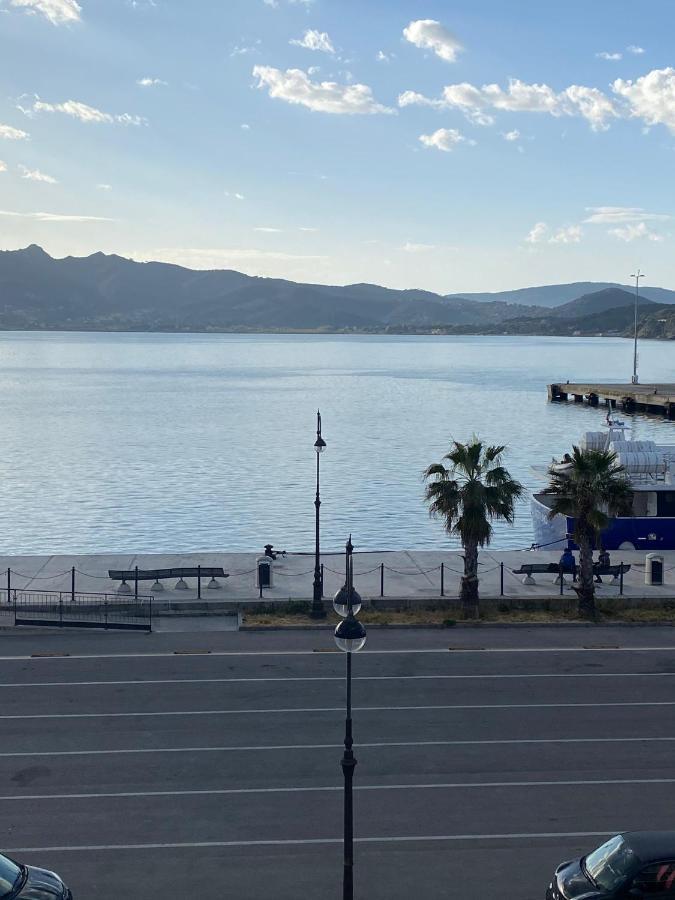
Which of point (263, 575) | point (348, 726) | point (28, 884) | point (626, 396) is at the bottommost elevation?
point (28, 884)

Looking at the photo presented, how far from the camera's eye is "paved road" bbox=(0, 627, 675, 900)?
14828mm

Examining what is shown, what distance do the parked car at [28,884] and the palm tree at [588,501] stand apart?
19.3 meters

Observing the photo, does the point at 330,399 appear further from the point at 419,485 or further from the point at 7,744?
the point at 7,744

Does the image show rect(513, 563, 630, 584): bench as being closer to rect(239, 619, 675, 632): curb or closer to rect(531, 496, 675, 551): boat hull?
rect(239, 619, 675, 632): curb

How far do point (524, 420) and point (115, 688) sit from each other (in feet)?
335

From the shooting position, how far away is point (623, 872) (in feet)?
41.2

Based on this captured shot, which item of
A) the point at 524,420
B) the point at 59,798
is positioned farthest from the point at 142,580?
the point at 524,420

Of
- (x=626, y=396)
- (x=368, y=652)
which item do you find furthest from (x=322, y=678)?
(x=626, y=396)

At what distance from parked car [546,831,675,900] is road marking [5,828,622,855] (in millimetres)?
2330

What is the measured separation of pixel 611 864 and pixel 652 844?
600mm

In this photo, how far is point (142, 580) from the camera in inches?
1281

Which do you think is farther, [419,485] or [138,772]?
[419,485]

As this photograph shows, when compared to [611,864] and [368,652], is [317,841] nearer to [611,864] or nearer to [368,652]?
[611,864]

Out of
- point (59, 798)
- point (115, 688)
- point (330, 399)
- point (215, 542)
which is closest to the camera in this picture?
point (59, 798)
